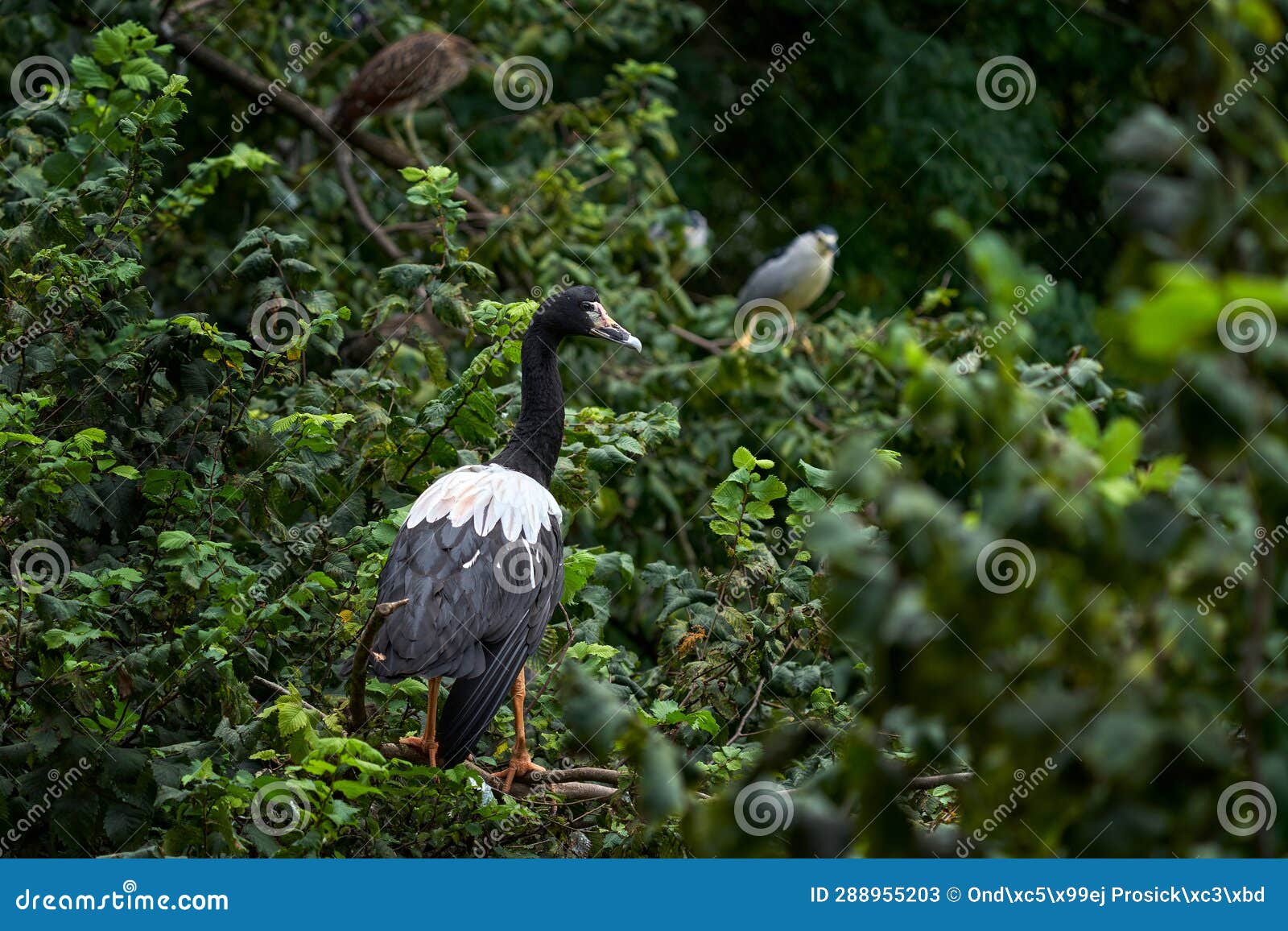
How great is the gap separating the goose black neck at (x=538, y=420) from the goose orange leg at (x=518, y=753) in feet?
2.10

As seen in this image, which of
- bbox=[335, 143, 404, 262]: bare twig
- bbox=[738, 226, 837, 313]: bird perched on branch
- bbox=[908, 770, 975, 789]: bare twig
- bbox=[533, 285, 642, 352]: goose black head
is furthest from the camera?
bbox=[738, 226, 837, 313]: bird perched on branch

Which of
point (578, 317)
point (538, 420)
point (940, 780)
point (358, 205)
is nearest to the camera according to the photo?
point (940, 780)

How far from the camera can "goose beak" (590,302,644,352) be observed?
15.0 feet

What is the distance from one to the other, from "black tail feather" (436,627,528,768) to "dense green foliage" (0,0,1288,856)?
0.13 metres

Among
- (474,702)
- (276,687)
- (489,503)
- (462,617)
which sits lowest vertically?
(276,687)

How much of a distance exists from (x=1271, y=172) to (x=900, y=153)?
779cm

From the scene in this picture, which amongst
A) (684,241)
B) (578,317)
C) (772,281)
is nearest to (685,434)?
(684,241)

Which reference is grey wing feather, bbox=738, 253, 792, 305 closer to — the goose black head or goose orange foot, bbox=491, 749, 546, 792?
the goose black head

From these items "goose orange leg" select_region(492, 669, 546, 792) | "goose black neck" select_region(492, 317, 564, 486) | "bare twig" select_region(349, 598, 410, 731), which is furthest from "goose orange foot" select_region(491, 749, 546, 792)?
"goose black neck" select_region(492, 317, 564, 486)

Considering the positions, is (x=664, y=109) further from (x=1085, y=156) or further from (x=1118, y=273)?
(x=1118, y=273)

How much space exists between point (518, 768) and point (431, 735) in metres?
0.31

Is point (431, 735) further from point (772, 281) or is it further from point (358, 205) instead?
point (772, 281)

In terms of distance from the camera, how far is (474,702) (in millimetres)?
3543

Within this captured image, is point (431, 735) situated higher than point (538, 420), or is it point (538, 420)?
point (538, 420)
